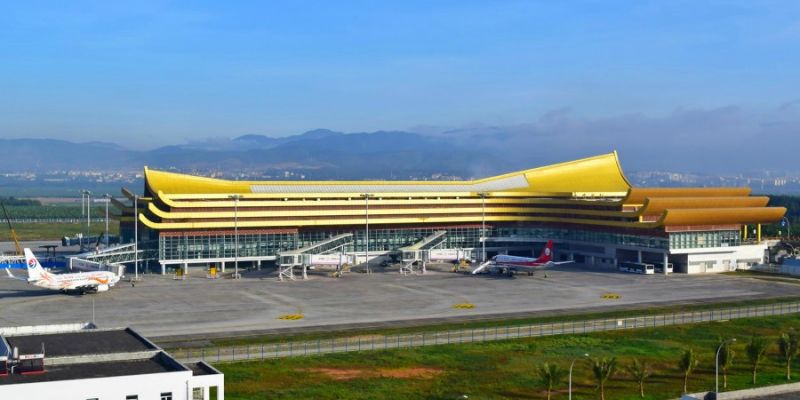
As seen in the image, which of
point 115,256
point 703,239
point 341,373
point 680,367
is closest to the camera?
point 680,367

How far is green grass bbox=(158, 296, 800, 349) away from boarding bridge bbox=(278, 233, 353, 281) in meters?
49.6

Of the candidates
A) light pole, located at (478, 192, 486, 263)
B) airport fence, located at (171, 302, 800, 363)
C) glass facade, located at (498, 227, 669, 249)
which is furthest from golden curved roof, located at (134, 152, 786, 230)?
airport fence, located at (171, 302, 800, 363)

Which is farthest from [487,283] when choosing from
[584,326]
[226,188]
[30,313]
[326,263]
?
[30,313]

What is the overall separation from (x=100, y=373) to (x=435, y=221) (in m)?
120

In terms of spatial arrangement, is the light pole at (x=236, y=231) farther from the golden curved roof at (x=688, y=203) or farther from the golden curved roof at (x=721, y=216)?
the golden curved roof at (x=721, y=216)

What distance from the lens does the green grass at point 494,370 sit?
6844 cm

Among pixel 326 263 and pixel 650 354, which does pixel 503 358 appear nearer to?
pixel 650 354

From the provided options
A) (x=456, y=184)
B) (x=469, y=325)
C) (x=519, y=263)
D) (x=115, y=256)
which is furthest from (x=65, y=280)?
(x=456, y=184)

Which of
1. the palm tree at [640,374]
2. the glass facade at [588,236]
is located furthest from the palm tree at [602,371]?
the glass facade at [588,236]

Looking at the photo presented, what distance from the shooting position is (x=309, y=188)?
560 feet

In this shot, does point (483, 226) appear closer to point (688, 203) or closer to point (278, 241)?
point (688, 203)

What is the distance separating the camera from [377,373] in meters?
74.1

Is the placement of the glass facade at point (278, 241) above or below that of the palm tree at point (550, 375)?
above

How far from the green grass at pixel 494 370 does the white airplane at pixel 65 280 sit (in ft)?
164
